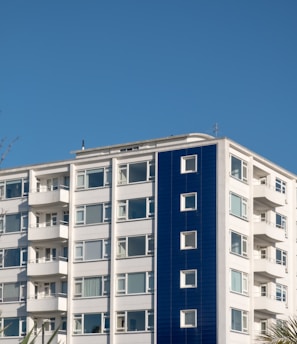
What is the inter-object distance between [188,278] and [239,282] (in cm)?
384

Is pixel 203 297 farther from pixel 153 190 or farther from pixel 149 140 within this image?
pixel 149 140

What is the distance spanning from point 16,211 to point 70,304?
346 inches

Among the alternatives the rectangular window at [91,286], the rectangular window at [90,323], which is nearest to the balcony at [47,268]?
the rectangular window at [91,286]

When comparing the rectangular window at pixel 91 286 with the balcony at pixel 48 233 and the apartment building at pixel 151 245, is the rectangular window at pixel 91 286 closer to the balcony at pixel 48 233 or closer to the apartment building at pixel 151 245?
the apartment building at pixel 151 245

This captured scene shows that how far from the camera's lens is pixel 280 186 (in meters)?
69.4

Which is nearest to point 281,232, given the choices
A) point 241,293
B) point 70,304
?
point 241,293

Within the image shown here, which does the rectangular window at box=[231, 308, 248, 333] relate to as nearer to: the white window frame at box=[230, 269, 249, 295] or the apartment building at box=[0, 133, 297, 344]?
the apartment building at box=[0, 133, 297, 344]

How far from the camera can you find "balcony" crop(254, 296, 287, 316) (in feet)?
207

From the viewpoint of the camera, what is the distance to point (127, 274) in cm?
6275

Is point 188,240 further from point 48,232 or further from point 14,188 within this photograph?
point 14,188

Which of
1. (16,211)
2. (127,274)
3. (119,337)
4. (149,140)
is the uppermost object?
(149,140)

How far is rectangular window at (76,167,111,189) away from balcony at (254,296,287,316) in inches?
531

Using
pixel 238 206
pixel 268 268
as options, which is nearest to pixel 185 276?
pixel 238 206

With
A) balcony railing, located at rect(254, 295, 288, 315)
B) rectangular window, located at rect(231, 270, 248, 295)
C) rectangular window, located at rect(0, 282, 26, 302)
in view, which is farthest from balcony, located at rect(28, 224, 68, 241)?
balcony railing, located at rect(254, 295, 288, 315)
